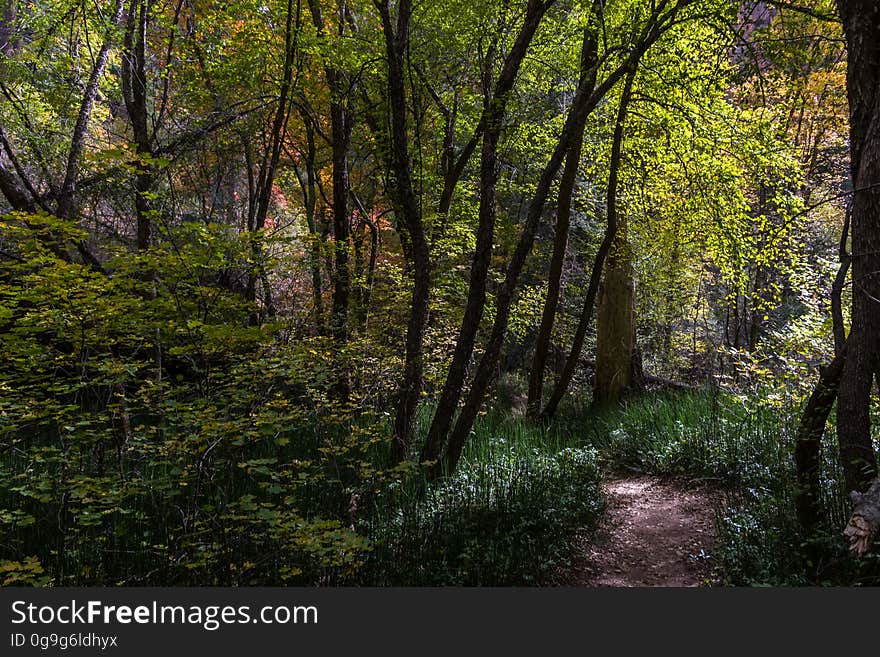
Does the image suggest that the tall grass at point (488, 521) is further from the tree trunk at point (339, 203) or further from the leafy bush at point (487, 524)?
the tree trunk at point (339, 203)

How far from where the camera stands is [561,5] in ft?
27.7

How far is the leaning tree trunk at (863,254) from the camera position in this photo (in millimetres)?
3035

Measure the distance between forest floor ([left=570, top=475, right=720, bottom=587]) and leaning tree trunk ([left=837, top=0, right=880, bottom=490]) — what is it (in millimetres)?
1373

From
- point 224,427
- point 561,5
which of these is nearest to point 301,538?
point 224,427

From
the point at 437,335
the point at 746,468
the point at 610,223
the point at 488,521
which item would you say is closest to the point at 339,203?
the point at 437,335

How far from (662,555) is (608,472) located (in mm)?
2120

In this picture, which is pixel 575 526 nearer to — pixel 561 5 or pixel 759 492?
pixel 759 492

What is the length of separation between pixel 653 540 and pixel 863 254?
2864 mm

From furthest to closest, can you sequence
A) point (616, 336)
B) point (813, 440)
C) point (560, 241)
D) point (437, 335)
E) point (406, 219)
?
point (616, 336), point (437, 335), point (560, 241), point (406, 219), point (813, 440)

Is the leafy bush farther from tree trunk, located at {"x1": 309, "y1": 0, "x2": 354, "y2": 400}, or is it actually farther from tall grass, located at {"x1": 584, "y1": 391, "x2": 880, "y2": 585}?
tree trunk, located at {"x1": 309, "y1": 0, "x2": 354, "y2": 400}

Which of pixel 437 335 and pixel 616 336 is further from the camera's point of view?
pixel 616 336

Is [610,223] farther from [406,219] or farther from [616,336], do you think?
[406,219]

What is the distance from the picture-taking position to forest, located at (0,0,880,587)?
3730 mm

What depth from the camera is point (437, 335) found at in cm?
904
